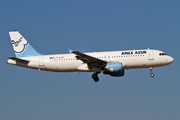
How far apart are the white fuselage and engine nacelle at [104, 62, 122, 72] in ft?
2.22

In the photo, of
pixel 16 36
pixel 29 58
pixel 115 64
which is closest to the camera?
pixel 115 64

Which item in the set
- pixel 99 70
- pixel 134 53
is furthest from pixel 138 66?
pixel 99 70

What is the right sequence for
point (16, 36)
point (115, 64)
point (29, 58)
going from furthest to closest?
1. point (16, 36)
2. point (29, 58)
3. point (115, 64)

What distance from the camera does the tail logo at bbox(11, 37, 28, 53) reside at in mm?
52594

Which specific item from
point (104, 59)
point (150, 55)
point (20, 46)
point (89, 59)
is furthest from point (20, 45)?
point (150, 55)

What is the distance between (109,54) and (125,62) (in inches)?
112

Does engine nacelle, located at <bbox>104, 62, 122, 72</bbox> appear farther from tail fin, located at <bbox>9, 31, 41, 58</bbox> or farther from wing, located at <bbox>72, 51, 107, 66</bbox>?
tail fin, located at <bbox>9, 31, 41, 58</bbox>

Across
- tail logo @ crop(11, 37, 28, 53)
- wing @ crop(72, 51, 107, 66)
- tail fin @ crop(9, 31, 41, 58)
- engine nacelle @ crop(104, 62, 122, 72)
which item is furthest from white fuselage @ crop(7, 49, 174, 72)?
tail logo @ crop(11, 37, 28, 53)

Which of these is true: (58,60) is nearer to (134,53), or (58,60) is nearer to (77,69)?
(77,69)

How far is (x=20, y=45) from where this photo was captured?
5319cm

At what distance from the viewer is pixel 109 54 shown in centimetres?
4816

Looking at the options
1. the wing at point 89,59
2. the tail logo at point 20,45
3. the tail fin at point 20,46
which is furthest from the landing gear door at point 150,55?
the tail logo at point 20,45

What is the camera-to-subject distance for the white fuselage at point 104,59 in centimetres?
4725

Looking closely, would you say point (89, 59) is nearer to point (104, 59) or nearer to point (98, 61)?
point (98, 61)
